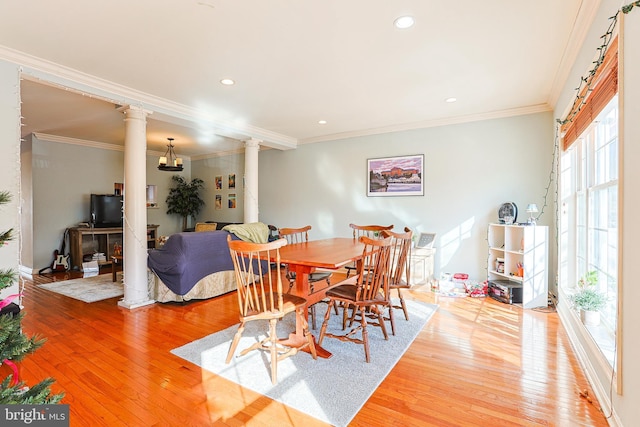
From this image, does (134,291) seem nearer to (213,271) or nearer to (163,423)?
(213,271)

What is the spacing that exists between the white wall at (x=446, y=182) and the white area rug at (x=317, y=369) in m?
2.16

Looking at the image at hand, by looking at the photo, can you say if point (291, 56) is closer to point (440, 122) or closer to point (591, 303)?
point (440, 122)

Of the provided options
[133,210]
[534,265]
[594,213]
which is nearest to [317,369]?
[594,213]

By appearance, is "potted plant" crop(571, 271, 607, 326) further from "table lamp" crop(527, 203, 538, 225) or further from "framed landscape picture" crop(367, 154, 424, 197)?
"framed landscape picture" crop(367, 154, 424, 197)

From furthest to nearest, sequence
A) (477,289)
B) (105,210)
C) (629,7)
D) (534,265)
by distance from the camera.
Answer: (105,210)
(477,289)
(534,265)
(629,7)

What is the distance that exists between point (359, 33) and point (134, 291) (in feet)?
11.8

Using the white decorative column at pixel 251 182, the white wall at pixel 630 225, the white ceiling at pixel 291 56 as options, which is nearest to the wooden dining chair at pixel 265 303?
the white ceiling at pixel 291 56

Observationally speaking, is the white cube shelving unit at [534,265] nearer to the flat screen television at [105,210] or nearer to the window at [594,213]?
the window at [594,213]

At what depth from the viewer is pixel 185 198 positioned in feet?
25.2

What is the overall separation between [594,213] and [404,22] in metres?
2.17

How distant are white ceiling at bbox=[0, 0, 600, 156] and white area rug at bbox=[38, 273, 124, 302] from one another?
248cm

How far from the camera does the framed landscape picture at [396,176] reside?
4977 millimetres

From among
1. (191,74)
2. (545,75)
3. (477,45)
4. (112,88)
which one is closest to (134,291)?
(112,88)

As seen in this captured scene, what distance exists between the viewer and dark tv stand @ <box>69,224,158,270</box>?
5836mm
